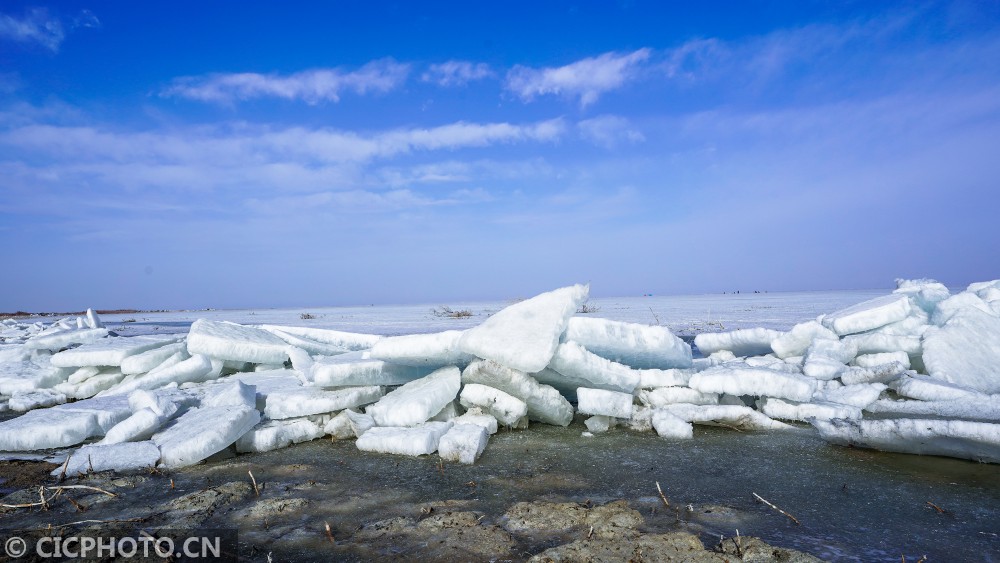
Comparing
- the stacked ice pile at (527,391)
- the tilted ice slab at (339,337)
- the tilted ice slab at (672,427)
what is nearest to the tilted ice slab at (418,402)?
the stacked ice pile at (527,391)

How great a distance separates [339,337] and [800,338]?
5.40m

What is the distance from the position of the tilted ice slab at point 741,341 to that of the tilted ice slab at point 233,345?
15.4ft

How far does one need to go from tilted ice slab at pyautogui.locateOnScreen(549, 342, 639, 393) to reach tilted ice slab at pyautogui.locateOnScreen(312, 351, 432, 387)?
1285 millimetres

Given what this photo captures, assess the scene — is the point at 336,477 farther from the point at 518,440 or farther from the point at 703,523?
the point at 703,523

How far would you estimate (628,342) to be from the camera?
13.5 ft

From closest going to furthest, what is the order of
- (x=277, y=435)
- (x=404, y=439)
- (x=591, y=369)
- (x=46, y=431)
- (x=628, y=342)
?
1. (x=404, y=439)
2. (x=46, y=431)
3. (x=277, y=435)
4. (x=591, y=369)
5. (x=628, y=342)

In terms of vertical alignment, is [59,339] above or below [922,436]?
above

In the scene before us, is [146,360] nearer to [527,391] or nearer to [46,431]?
[46,431]

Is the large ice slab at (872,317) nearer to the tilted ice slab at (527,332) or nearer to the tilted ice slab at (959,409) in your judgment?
the tilted ice slab at (959,409)

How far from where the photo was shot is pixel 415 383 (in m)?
4.07

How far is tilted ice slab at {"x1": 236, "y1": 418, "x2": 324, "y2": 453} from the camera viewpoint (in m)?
3.42

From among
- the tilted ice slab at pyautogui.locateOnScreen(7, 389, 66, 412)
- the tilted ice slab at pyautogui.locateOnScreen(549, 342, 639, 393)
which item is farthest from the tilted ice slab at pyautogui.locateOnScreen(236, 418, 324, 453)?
the tilted ice slab at pyautogui.locateOnScreen(7, 389, 66, 412)

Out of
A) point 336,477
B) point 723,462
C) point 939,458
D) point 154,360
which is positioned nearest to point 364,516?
point 336,477

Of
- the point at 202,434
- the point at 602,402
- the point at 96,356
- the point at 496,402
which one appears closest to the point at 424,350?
the point at 496,402
